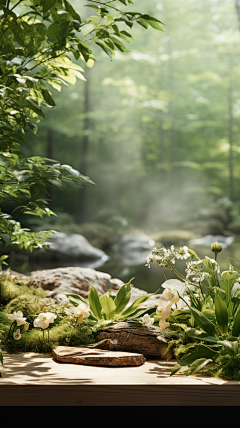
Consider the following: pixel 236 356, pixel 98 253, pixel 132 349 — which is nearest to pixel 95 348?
pixel 132 349

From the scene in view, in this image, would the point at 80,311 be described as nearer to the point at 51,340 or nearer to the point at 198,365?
the point at 51,340

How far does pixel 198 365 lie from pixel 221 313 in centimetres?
22

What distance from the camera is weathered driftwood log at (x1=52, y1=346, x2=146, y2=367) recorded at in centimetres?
150

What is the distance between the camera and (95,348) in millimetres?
1680

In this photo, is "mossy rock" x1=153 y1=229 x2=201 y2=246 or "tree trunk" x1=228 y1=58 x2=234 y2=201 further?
"tree trunk" x1=228 y1=58 x2=234 y2=201

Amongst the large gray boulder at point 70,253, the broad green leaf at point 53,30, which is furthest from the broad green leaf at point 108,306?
the large gray boulder at point 70,253

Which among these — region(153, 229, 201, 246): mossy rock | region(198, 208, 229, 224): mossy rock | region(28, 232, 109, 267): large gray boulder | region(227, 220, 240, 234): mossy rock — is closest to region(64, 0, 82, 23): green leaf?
region(28, 232, 109, 267): large gray boulder

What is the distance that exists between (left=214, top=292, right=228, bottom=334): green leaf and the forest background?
1131cm

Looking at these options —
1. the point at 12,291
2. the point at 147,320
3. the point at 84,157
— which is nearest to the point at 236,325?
the point at 147,320

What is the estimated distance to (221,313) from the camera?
4.66 ft

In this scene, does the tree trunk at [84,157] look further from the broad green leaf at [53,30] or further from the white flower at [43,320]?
the broad green leaf at [53,30]

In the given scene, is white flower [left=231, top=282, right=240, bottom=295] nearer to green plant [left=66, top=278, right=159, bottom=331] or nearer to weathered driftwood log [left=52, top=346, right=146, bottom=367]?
green plant [left=66, top=278, right=159, bottom=331]

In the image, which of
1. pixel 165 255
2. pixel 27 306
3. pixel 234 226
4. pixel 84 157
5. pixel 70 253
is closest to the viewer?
pixel 165 255

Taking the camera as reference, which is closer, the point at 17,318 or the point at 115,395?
the point at 115,395
